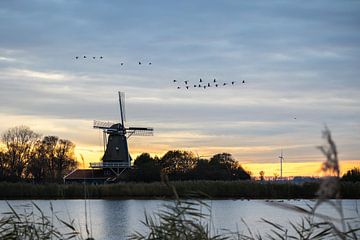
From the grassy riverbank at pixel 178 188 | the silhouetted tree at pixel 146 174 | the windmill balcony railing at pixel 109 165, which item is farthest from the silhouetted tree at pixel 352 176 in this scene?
the windmill balcony railing at pixel 109 165

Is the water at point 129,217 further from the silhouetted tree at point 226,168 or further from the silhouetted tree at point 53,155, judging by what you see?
the silhouetted tree at point 53,155

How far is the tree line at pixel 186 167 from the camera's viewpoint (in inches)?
2004

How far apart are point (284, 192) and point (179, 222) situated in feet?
106

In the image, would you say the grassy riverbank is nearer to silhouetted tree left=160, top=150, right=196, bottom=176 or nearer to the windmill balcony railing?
the windmill balcony railing

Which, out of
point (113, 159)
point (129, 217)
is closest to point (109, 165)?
point (113, 159)

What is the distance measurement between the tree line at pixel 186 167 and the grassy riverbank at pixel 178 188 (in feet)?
35.7

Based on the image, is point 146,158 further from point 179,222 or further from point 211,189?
point 179,222

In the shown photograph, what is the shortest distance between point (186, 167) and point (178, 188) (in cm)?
2962

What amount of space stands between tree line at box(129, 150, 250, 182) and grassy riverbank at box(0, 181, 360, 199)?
10.9m

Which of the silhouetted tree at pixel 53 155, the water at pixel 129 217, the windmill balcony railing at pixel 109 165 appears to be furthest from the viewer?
the silhouetted tree at pixel 53 155

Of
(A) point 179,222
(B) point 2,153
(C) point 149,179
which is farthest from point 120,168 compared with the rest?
(A) point 179,222

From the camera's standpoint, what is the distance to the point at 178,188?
33.2 meters

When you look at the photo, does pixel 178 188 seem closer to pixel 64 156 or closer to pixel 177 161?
A: pixel 177 161

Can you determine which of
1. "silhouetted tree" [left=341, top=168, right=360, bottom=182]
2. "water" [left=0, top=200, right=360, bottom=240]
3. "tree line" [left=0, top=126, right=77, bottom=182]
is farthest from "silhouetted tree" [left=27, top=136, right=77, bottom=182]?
"silhouetted tree" [left=341, top=168, right=360, bottom=182]
